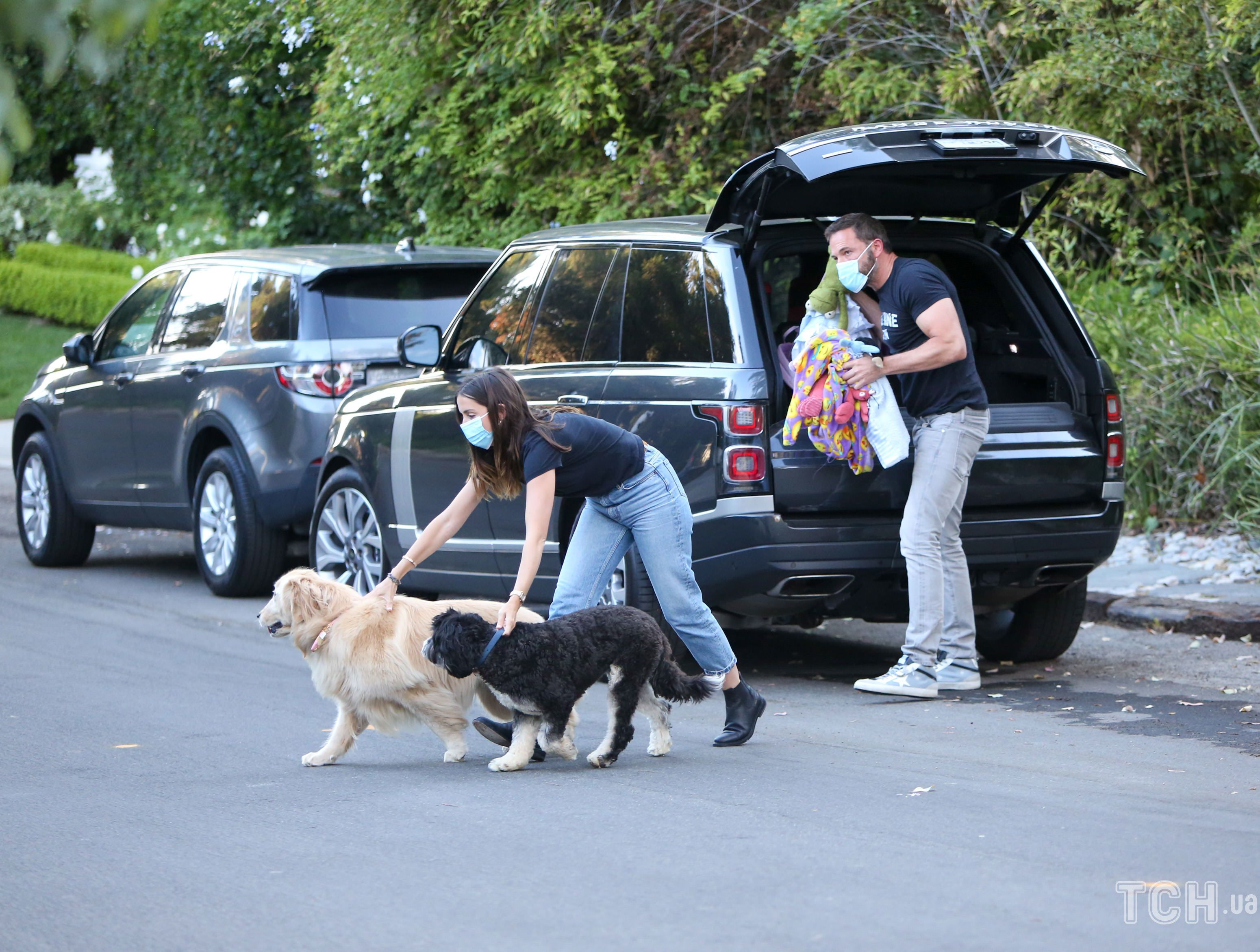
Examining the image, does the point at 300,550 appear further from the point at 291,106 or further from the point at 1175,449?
the point at 291,106

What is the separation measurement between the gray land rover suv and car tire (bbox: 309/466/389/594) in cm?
3

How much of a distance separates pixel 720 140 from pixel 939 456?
8.00 meters

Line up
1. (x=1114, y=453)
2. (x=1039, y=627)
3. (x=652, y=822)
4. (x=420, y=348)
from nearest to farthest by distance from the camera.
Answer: (x=652, y=822) → (x=1114, y=453) → (x=1039, y=627) → (x=420, y=348)

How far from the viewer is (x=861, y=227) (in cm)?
674

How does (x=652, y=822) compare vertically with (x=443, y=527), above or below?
below

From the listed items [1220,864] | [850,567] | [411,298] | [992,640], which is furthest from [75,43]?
[411,298]

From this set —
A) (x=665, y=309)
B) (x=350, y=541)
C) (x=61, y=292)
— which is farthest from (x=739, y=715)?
(x=61, y=292)

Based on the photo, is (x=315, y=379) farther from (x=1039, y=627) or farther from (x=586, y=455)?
(x=1039, y=627)

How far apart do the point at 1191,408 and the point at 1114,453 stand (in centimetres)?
355

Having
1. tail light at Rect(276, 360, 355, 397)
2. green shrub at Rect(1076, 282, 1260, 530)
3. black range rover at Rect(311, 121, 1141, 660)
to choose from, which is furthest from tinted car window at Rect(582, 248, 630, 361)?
green shrub at Rect(1076, 282, 1260, 530)

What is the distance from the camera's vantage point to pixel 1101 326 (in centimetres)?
1119

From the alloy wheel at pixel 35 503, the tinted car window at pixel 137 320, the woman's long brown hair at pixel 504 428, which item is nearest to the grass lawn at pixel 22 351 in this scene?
the alloy wheel at pixel 35 503

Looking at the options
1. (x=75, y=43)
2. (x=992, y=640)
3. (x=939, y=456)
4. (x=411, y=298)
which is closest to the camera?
(x=75, y=43)

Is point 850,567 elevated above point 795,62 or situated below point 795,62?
below
